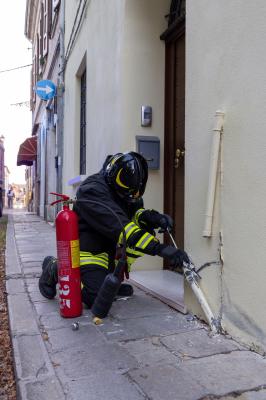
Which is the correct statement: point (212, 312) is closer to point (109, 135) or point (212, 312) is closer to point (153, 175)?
point (153, 175)

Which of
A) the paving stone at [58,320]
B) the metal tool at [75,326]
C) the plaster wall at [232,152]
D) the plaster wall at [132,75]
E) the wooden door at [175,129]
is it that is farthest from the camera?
the plaster wall at [132,75]

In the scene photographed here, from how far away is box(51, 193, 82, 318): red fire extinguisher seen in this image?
10.1ft

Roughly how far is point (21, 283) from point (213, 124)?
2.73 m

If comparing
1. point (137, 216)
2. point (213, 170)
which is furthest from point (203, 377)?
point (137, 216)

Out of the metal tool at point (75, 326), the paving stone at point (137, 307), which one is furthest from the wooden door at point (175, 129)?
the metal tool at point (75, 326)

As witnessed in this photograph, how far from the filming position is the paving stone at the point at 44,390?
201 cm

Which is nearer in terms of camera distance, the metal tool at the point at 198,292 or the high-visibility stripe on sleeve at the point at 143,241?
the metal tool at the point at 198,292

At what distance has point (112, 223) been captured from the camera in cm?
310

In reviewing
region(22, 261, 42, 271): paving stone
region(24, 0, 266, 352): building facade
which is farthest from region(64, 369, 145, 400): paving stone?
region(22, 261, 42, 271): paving stone

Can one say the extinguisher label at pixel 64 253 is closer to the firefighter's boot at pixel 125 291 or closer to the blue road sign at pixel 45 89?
the firefighter's boot at pixel 125 291

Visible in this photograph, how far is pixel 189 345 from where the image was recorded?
257 cm

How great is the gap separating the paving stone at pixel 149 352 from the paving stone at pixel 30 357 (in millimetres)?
496

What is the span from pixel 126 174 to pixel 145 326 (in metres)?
1.13

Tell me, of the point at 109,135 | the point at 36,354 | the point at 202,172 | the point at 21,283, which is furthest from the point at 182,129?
the point at 36,354
